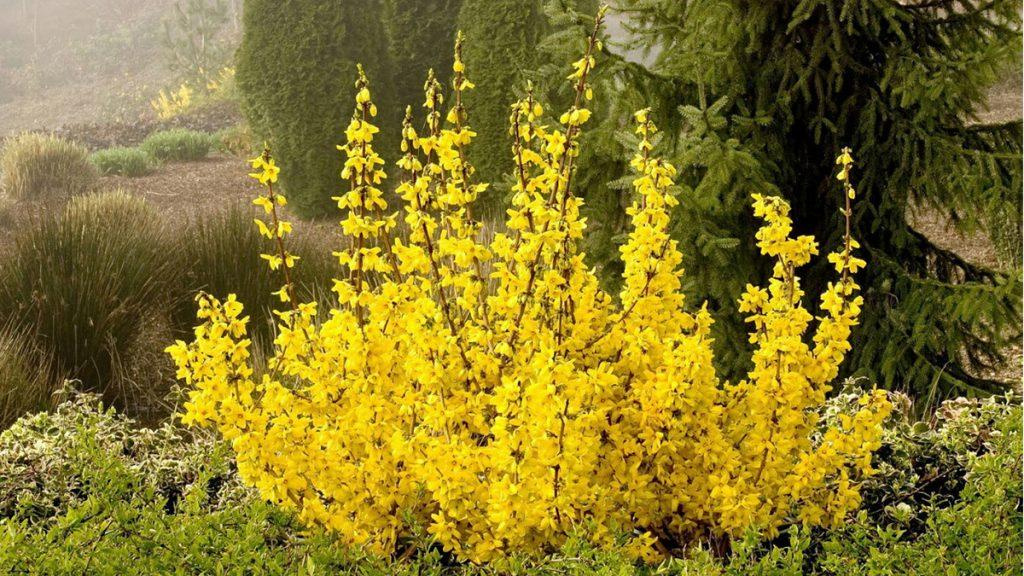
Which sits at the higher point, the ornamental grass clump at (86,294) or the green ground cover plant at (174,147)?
the ornamental grass clump at (86,294)

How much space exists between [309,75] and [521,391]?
26.7 ft

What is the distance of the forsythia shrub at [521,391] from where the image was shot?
2.53 m

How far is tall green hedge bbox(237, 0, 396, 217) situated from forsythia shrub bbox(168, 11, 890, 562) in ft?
24.5

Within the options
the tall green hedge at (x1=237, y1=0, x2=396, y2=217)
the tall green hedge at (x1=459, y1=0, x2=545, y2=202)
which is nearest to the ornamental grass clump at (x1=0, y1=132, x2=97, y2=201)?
the tall green hedge at (x1=237, y1=0, x2=396, y2=217)

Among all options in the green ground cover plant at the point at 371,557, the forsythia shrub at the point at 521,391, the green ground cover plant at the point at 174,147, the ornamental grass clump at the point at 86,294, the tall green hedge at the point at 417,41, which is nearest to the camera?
the green ground cover plant at the point at 371,557

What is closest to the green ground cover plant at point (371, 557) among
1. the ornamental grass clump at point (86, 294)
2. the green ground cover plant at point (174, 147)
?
the ornamental grass clump at point (86, 294)

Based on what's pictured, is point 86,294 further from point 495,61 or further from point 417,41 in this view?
point 417,41

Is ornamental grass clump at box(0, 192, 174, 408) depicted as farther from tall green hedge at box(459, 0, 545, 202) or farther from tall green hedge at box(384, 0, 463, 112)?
tall green hedge at box(384, 0, 463, 112)

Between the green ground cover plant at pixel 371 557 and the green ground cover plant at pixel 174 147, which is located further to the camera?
the green ground cover plant at pixel 174 147

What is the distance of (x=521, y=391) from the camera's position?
245 cm

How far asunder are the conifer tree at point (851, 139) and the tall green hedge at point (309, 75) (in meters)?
5.64

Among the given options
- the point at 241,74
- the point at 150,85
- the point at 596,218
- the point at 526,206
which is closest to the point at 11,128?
the point at 150,85

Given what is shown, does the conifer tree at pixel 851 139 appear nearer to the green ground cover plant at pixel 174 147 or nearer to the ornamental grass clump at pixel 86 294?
the ornamental grass clump at pixel 86 294

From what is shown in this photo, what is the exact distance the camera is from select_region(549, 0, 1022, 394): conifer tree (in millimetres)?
4402
